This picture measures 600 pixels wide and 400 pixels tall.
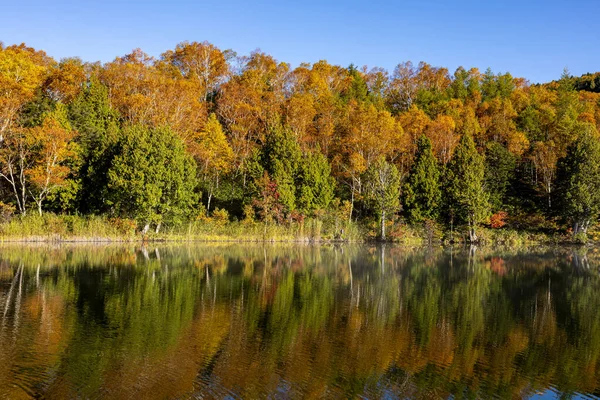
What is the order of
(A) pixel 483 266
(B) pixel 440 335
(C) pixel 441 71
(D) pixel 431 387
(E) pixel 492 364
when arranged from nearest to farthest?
(D) pixel 431 387
(E) pixel 492 364
(B) pixel 440 335
(A) pixel 483 266
(C) pixel 441 71

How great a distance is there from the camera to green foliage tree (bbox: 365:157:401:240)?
174 feet

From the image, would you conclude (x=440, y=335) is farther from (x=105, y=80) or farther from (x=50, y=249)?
(x=105, y=80)

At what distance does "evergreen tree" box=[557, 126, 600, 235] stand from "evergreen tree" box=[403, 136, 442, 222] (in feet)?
39.0

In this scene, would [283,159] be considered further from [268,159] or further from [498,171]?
[498,171]

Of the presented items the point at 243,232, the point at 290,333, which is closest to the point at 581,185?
the point at 243,232

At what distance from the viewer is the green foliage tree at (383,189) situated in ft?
174

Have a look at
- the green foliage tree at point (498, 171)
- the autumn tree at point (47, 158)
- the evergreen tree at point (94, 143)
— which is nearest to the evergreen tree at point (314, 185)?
the green foliage tree at point (498, 171)

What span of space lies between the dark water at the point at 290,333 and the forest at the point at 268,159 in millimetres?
21192

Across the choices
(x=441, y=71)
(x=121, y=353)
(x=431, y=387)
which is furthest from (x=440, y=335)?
(x=441, y=71)

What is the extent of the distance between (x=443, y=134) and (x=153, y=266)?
44376 millimetres

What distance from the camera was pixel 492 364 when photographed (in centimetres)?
1209

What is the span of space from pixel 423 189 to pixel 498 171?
11.1 meters

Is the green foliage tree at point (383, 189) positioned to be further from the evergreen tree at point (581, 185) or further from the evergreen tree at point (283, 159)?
the evergreen tree at point (581, 185)

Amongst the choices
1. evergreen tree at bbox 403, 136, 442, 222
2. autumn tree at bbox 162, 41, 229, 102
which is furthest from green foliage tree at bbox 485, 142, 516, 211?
autumn tree at bbox 162, 41, 229, 102
